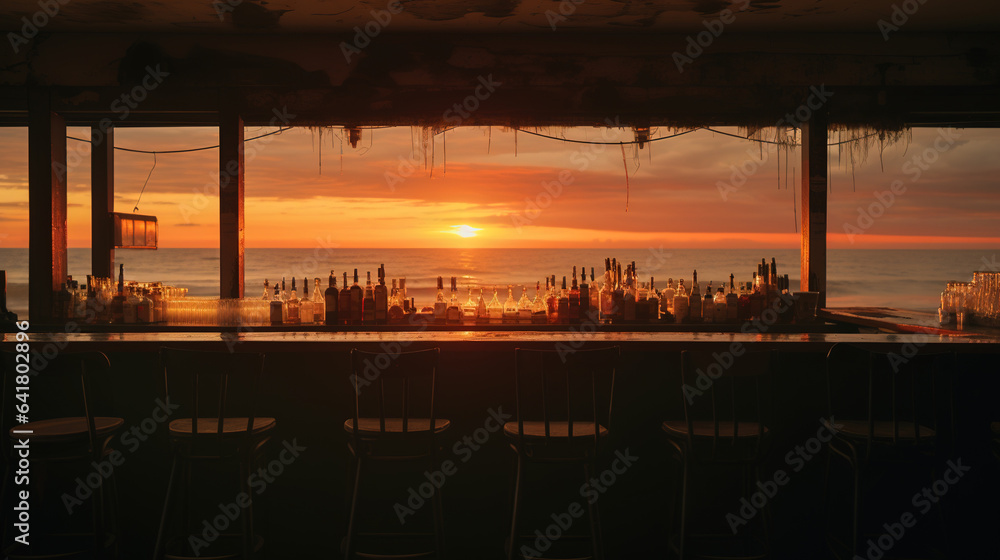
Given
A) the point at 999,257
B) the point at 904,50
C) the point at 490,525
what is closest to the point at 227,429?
the point at 490,525

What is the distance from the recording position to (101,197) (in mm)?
6117

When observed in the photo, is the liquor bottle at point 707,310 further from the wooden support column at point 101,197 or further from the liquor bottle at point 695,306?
the wooden support column at point 101,197

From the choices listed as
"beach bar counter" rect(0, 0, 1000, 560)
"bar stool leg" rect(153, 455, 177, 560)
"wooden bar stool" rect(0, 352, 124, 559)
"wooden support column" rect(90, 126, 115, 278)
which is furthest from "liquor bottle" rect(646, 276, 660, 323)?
"wooden support column" rect(90, 126, 115, 278)

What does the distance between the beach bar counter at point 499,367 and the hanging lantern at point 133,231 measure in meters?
0.99

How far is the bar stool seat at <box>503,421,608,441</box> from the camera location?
96.5 inches

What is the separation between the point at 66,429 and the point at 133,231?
4103mm

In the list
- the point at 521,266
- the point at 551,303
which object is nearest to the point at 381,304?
the point at 551,303

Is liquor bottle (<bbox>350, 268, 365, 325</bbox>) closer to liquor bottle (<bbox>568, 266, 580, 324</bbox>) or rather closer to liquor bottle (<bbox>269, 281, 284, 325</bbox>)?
liquor bottle (<bbox>269, 281, 284, 325</bbox>)

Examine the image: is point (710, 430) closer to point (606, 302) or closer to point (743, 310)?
point (606, 302)

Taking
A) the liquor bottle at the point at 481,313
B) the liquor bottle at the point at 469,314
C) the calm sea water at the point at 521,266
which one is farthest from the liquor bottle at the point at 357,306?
the calm sea water at the point at 521,266

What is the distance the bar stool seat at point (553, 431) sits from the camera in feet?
8.04

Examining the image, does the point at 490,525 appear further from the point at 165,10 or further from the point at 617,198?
the point at 617,198

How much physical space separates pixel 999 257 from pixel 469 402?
102ft

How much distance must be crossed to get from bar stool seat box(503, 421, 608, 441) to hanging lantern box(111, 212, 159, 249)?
15.8 ft
